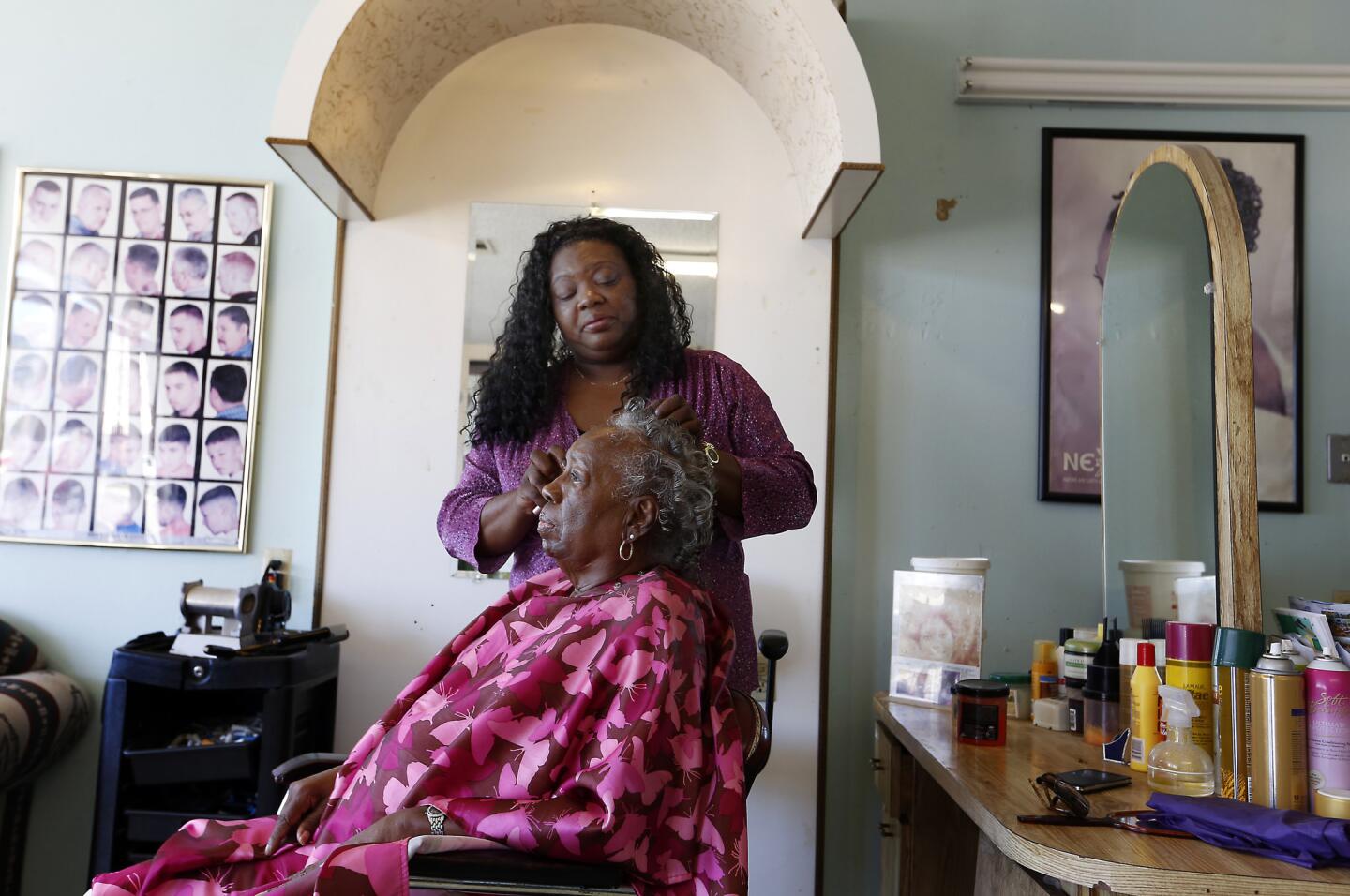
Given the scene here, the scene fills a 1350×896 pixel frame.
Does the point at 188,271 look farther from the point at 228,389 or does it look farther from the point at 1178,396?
the point at 1178,396

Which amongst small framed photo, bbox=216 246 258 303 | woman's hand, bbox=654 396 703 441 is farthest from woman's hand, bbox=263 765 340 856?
small framed photo, bbox=216 246 258 303

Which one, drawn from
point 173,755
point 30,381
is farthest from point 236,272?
point 173,755

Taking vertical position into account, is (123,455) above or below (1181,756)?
above

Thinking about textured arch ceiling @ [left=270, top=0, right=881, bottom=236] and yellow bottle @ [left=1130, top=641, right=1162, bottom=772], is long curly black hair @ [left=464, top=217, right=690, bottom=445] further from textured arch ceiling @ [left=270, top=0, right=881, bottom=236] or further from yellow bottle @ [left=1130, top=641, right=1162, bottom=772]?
yellow bottle @ [left=1130, top=641, right=1162, bottom=772]

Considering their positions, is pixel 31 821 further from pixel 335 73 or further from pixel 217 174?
pixel 335 73

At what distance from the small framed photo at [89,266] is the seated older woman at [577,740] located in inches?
75.8

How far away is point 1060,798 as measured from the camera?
4.54 ft

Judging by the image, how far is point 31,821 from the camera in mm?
2703

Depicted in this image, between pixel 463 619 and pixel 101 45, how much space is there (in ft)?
6.54

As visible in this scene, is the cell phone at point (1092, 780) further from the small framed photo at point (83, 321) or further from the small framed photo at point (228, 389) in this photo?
the small framed photo at point (83, 321)

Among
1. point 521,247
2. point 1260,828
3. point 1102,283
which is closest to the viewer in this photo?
point 1260,828

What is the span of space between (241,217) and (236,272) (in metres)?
0.16

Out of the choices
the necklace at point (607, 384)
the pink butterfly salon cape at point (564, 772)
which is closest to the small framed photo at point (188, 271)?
the necklace at point (607, 384)

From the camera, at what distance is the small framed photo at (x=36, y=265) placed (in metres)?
2.83
